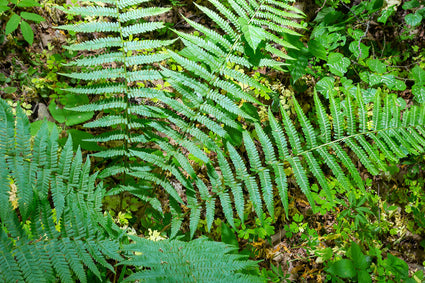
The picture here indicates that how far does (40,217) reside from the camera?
156 cm

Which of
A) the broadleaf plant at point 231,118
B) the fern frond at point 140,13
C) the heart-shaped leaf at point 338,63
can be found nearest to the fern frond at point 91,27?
the broadleaf plant at point 231,118

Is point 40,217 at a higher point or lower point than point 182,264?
higher

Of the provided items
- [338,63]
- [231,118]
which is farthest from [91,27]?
[338,63]

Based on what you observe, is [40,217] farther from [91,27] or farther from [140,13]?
[140,13]

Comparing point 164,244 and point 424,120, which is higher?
point 424,120

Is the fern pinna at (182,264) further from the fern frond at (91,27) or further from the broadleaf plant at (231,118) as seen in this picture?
the fern frond at (91,27)

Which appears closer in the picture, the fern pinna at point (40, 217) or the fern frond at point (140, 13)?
the fern pinna at point (40, 217)

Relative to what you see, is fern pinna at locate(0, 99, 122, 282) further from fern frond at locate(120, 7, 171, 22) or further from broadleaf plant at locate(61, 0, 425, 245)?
fern frond at locate(120, 7, 171, 22)

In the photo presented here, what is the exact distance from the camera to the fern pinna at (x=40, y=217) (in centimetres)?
144

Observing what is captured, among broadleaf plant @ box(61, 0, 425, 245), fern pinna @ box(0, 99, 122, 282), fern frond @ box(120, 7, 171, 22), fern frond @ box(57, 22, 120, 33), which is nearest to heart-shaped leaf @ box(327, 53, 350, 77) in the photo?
broadleaf plant @ box(61, 0, 425, 245)

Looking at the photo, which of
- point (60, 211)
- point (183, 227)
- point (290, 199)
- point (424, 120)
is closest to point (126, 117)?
point (60, 211)

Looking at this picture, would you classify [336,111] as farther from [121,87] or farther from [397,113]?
[121,87]

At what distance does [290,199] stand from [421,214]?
1576mm

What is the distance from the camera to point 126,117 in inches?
79.6
